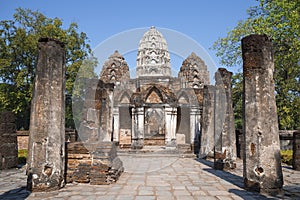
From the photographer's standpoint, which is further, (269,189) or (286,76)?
(286,76)

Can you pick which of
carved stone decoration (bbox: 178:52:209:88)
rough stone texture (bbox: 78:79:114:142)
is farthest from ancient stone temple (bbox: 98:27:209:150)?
rough stone texture (bbox: 78:79:114:142)

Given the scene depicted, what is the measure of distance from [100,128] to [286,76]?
13.2 meters

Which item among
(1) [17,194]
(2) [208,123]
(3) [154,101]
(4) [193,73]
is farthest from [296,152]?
(4) [193,73]

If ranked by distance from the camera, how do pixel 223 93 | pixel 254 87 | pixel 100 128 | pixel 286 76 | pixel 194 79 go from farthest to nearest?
1. pixel 194 79
2. pixel 286 76
3. pixel 100 128
4. pixel 223 93
5. pixel 254 87

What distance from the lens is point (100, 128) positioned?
43.9 feet

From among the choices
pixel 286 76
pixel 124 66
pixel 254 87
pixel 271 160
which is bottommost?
pixel 271 160

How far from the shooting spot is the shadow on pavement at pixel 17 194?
17.4ft

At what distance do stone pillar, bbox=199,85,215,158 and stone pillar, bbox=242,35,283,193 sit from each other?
6254 millimetres

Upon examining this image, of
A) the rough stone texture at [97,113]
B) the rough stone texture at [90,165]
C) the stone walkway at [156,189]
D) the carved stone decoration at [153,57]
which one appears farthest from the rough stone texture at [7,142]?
the carved stone decoration at [153,57]

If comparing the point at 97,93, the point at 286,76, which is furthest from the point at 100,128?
the point at 286,76

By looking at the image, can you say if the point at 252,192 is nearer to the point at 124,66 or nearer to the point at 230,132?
the point at 230,132

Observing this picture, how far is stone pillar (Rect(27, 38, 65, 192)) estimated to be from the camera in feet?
18.8

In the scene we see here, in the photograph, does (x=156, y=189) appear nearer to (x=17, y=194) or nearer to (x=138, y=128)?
(x=17, y=194)

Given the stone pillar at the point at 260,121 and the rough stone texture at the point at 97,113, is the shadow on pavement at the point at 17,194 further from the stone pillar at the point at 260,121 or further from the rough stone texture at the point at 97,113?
the rough stone texture at the point at 97,113
